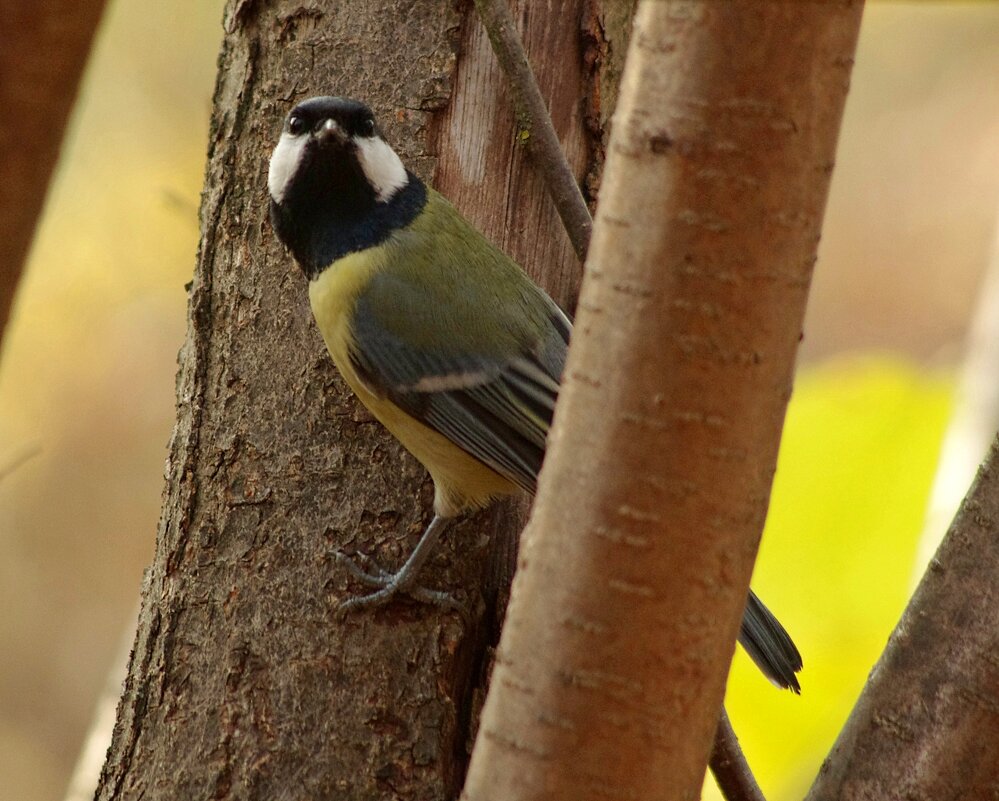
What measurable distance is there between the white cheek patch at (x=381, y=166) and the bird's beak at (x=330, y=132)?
0.03 meters

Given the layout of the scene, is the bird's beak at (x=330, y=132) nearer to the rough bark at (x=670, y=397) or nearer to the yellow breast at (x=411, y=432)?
the yellow breast at (x=411, y=432)

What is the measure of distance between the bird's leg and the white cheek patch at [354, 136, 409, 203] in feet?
2.38

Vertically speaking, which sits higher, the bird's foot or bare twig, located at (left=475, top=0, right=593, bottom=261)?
bare twig, located at (left=475, top=0, right=593, bottom=261)

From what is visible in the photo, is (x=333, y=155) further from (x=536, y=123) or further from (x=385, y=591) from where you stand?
(x=385, y=591)

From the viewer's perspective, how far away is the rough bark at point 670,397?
113cm

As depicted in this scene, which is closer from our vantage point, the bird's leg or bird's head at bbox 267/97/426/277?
the bird's leg

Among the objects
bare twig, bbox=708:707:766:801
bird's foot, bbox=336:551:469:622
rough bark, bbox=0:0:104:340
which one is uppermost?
rough bark, bbox=0:0:104:340

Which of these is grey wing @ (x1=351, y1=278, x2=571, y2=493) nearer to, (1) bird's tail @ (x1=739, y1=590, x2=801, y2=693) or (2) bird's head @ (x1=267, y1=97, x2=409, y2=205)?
(2) bird's head @ (x1=267, y1=97, x2=409, y2=205)

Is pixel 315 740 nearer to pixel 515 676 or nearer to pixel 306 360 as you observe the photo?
pixel 306 360

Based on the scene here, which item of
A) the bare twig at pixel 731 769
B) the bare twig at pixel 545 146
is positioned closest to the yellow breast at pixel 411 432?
the bare twig at pixel 545 146

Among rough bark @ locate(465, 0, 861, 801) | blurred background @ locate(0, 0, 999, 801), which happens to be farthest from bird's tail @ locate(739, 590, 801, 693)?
rough bark @ locate(465, 0, 861, 801)

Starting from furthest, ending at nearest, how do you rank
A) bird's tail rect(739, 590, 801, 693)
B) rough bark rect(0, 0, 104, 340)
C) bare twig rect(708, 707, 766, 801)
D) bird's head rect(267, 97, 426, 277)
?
bird's head rect(267, 97, 426, 277)
bird's tail rect(739, 590, 801, 693)
rough bark rect(0, 0, 104, 340)
bare twig rect(708, 707, 766, 801)

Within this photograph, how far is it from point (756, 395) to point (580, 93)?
58.3 inches

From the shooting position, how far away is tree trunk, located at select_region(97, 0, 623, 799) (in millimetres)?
2172
